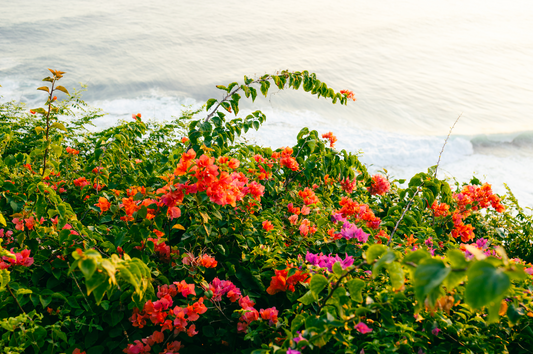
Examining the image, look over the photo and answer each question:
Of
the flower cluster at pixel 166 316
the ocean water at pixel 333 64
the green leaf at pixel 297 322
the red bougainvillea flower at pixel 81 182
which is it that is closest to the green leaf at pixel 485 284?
the green leaf at pixel 297 322

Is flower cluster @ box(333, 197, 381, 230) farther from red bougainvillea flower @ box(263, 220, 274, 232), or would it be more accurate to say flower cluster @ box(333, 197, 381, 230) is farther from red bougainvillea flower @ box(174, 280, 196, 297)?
red bougainvillea flower @ box(174, 280, 196, 297)

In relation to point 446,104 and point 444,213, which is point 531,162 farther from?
point 444,213

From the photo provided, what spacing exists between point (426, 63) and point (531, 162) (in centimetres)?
428

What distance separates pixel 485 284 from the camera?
498 millimetres

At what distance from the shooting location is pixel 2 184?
1576 millimetres

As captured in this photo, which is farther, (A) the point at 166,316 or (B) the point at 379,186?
(B) the point at 379,186

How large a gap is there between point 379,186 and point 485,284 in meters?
1.98

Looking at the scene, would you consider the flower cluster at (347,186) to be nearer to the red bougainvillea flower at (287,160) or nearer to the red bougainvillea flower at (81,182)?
the red bougainvillea flower at (287,160)

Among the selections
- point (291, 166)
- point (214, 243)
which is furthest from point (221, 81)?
point (214, 243)

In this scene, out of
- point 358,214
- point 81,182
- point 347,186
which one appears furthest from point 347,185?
point 81,182

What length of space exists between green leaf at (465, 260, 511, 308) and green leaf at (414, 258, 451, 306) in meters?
0.04

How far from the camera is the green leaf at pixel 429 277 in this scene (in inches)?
20.7

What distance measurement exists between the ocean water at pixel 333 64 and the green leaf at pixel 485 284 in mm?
3989

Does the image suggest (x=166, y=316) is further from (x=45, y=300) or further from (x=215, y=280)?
(x=45, y=300)
